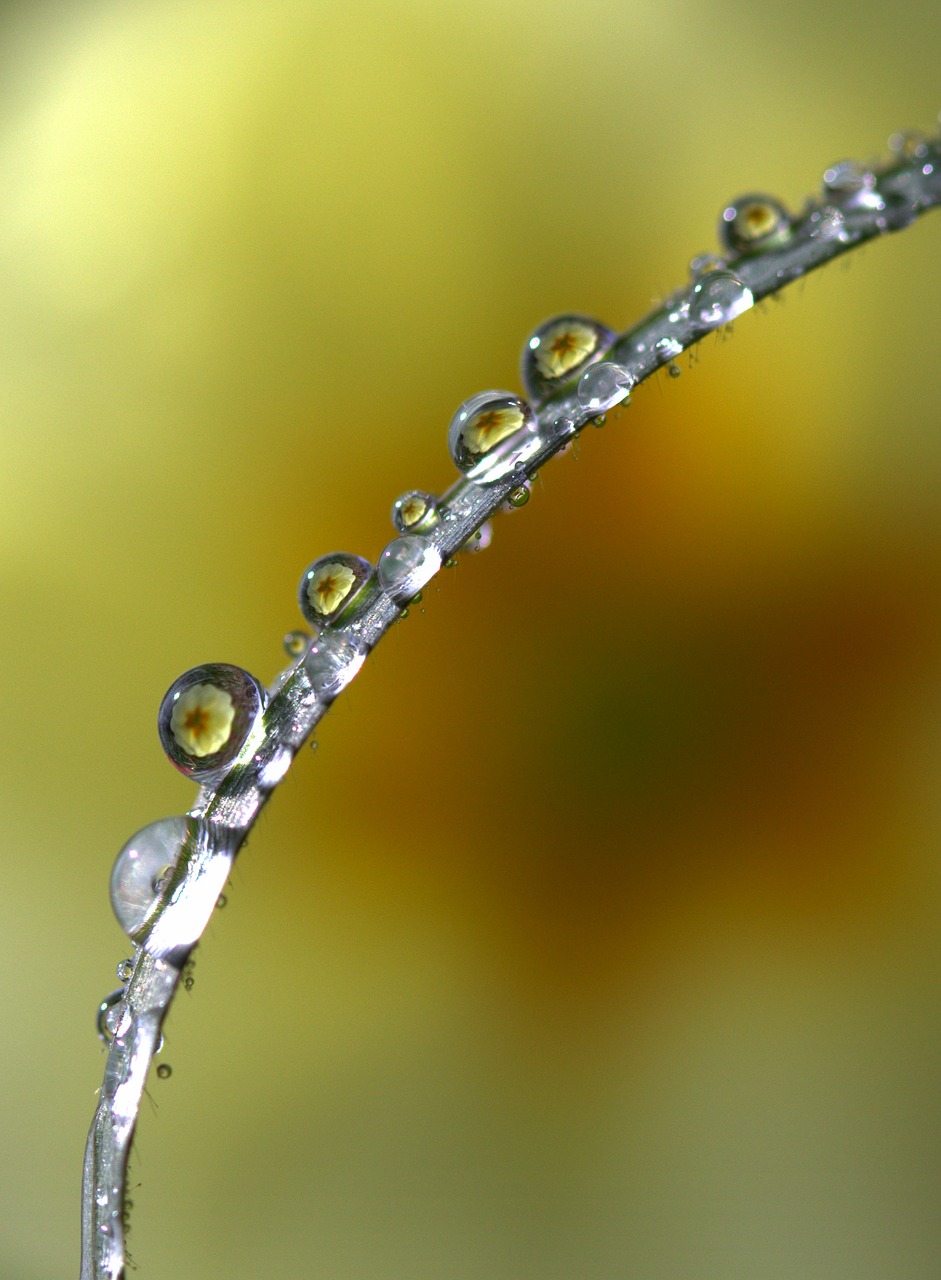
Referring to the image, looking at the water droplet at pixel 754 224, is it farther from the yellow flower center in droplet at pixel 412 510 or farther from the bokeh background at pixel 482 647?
the bokeh background at pixel 482 647

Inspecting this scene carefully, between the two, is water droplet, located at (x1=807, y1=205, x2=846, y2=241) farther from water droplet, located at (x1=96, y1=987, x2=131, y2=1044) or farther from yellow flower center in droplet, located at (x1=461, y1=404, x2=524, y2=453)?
water droplet, located at (x1=96, y1=987, x2=131, y2=1044)

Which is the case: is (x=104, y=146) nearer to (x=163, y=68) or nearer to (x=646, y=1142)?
(x=163, y=68)

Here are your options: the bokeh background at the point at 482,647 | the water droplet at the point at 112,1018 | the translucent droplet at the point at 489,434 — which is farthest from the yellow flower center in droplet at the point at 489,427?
the bokeh background at the point at 482,647

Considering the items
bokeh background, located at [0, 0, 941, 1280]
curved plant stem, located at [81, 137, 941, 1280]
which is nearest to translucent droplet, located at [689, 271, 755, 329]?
curved plant stem, located at [81, 137, 941, 1280]

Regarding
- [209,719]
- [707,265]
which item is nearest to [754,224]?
[707,265]

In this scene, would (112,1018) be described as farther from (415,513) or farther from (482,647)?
(482,647)

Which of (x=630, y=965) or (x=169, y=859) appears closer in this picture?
(x=169, y=859)

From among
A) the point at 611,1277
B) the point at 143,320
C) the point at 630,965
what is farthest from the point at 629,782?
the point at 143,320
